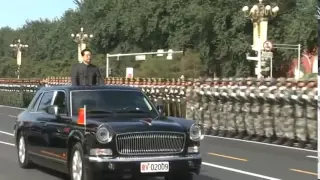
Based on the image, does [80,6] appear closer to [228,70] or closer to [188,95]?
[228,70]

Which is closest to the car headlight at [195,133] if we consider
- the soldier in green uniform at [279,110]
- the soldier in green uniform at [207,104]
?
the soldier in green uniform at [279,110]

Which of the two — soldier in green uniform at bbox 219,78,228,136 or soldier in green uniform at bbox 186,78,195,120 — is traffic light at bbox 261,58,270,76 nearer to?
soldier in green uniform at bbox 186,78,195,120

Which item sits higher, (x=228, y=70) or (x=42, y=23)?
(x=42, y=23)

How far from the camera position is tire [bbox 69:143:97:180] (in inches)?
340

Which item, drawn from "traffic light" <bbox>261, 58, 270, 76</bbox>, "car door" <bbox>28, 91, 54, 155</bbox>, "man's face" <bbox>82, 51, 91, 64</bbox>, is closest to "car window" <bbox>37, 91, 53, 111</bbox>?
"car door" <bbox>28, 91, 54, 155</bbox>

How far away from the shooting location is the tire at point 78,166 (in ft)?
28.4

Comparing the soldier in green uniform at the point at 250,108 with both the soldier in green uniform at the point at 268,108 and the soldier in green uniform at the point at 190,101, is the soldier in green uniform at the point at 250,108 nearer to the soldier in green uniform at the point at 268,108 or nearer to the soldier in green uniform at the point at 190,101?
the soldier in green uniform at the point at 268,108

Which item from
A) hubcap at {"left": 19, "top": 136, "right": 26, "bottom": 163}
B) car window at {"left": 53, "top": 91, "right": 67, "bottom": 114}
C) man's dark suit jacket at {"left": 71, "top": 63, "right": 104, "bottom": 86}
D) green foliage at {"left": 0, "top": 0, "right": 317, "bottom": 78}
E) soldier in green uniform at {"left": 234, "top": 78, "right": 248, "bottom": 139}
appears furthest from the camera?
green foliage at {"left": 0, "top": 0, "right": 317, "bottom": 78}

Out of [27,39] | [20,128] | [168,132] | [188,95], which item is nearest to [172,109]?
[188,95]

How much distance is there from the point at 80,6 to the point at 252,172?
74297 mm

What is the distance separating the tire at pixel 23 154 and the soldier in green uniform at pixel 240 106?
24.3 ft

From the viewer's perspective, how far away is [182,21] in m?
59.4

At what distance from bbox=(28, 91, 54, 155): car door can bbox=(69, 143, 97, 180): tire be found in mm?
1132

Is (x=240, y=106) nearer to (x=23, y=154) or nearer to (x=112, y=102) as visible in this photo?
(x=23, y=154)
